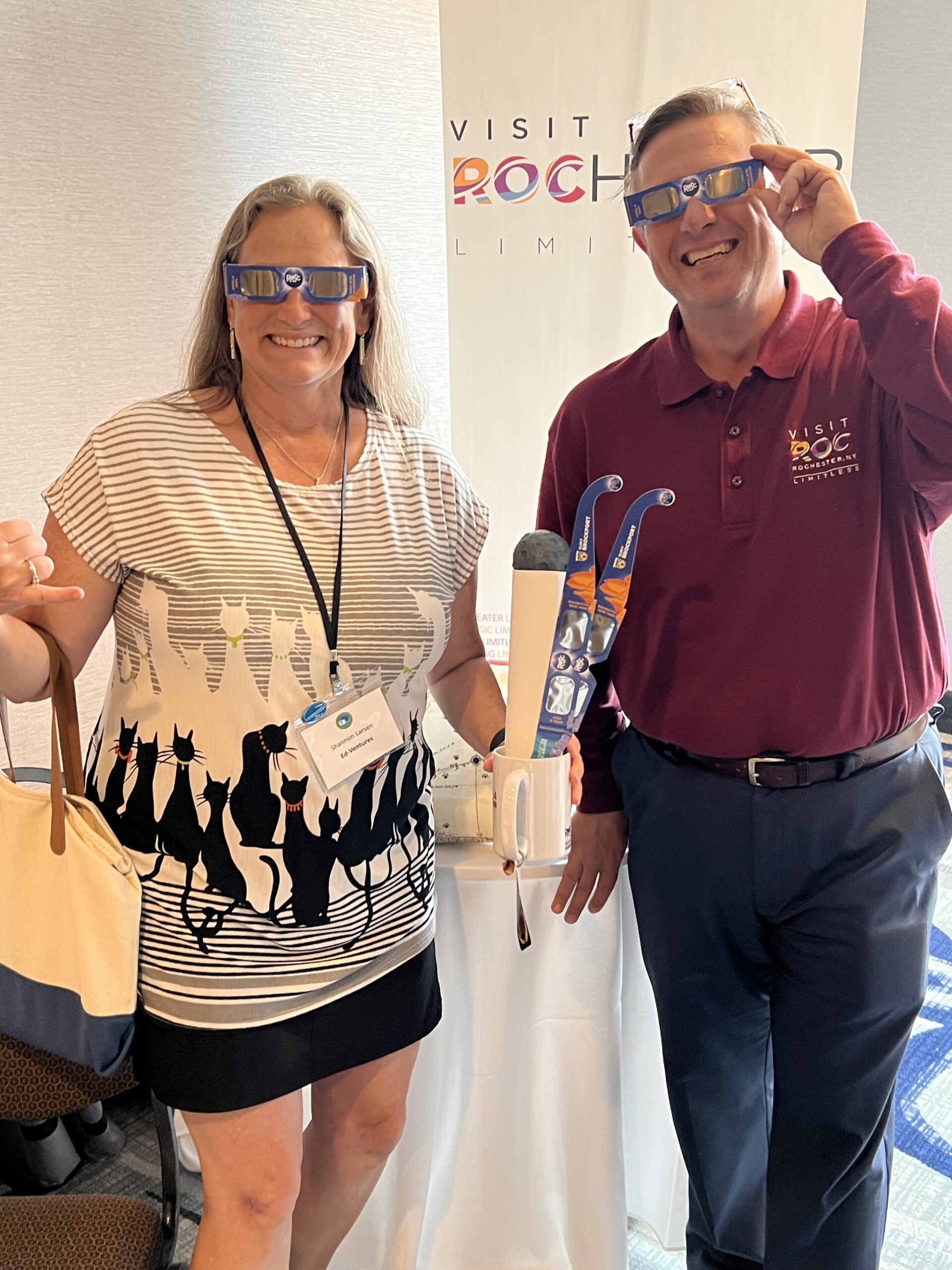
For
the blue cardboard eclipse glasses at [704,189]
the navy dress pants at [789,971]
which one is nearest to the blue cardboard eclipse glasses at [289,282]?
the blue cardboard eclipse glasses at [704,189]

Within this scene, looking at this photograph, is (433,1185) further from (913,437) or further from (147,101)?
(147,101)

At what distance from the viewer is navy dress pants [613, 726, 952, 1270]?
123 cm

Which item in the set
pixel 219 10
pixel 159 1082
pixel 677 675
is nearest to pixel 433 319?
pixel 219 10

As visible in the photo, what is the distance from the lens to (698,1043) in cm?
140

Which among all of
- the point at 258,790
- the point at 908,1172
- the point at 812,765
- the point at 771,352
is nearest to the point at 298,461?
the point at 258,790

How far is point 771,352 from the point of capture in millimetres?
1262

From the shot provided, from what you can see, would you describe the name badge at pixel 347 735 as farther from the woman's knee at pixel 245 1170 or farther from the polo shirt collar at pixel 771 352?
the polo shirt collar at pixel 771 352

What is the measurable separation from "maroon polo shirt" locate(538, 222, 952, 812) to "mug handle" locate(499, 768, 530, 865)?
254mm

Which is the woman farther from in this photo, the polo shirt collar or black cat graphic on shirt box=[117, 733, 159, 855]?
the polo shirt collar

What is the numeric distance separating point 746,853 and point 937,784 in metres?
0.26

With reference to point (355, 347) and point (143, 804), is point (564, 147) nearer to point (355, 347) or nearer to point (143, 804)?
point (355, 347)

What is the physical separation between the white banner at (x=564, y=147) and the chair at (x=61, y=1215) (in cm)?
176

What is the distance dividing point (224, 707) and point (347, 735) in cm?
15

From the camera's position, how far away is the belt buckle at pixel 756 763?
4.05 ft
